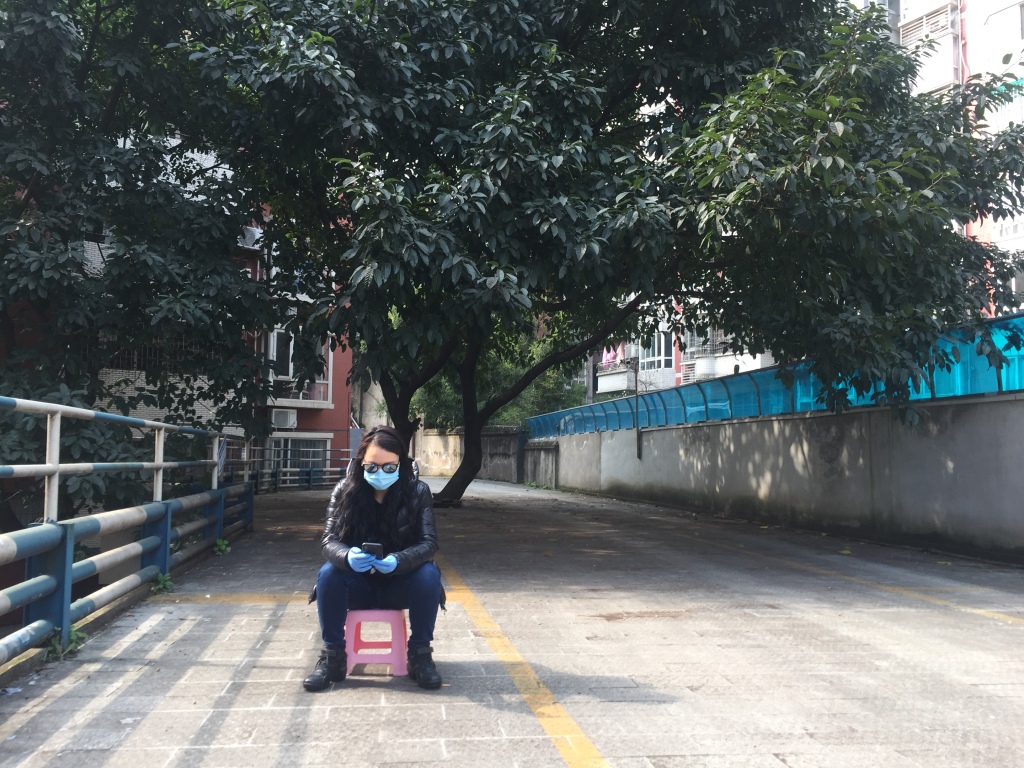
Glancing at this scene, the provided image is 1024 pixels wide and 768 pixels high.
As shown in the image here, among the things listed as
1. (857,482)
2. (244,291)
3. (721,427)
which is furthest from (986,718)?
(721,427)

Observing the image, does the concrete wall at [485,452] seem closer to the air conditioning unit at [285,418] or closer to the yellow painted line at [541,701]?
the air conditioning unit at [285,418]

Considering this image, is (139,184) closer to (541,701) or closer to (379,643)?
→ (379,643)

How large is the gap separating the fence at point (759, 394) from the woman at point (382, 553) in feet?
29.5

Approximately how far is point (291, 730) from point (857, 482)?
12093 millimetres

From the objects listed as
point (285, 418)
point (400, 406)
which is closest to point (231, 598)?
point (400, 406)

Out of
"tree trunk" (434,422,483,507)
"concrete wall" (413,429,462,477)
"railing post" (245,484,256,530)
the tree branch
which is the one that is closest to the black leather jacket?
"railing post" (245,484,256,530)

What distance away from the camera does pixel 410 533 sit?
4.86 m

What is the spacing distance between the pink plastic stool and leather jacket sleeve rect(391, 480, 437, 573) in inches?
12.5

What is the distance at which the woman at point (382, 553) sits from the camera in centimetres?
466

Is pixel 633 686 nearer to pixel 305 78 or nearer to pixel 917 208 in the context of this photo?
pixel 917 208

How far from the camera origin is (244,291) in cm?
1135

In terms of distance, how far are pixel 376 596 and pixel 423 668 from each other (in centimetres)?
46

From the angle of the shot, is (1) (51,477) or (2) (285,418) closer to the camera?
(1) (51,477)

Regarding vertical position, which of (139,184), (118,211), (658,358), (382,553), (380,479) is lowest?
(382,553)
